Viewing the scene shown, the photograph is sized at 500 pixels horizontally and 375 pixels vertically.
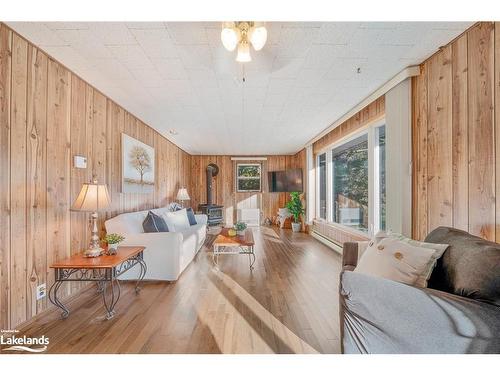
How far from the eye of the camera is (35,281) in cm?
200

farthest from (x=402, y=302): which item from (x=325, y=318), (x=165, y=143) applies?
(x=165, y=143)

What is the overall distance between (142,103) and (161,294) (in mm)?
2508

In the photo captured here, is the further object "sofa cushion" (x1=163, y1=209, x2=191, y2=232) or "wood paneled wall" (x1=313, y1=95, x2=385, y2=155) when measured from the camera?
"sofa cushion" (x1=163, y1=209, x2=191, y2=232)

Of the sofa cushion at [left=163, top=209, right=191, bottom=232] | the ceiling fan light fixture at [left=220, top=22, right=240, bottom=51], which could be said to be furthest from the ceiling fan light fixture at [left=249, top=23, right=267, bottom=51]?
the sofa cushion at [left=163, top=209, right=191, bottom=232]

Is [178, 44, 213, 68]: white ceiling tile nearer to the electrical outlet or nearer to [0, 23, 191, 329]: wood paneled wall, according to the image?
[0, 23, 191, 329]: wood paneled wall

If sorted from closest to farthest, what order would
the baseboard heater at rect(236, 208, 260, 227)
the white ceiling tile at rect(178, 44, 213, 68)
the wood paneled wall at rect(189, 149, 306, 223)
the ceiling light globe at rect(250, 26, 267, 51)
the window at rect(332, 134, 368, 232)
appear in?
the ceiling light globe at rect(250, 26, 267, 51) < the white ceiling tile at rect(178, 44, 213, 68) < the window at rect(332, 134, 368, 232) < the baseboard heater at rect(236, 208, 260, 227) < the wood paneled wall at rect(189, 149, 306, 223)

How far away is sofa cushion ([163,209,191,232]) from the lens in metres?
4.01

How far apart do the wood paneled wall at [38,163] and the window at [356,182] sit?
3736 millimetres

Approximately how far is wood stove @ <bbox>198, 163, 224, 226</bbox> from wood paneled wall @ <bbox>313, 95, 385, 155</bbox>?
3.46m

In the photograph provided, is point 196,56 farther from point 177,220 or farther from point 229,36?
point 177,220

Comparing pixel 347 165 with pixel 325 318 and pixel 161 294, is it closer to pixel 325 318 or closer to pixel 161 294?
pixel 325 318

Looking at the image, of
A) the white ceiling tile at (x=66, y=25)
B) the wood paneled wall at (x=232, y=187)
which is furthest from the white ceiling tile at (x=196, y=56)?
the wood paneled wall at (x=232, y=187)

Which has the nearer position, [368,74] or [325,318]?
[325,318]

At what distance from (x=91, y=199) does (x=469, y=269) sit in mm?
2794
